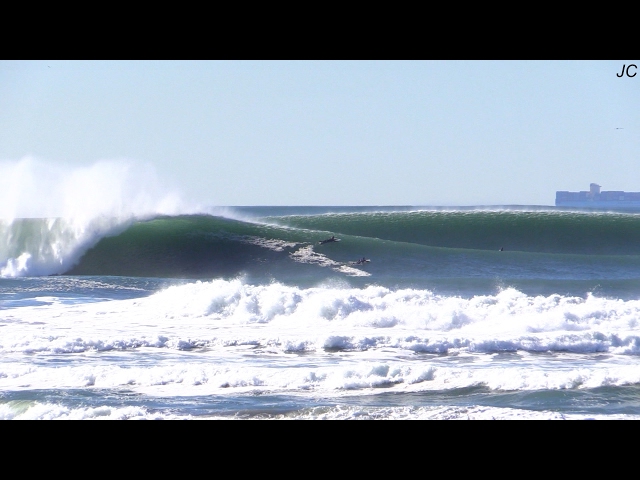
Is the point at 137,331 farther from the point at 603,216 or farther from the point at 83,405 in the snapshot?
the point at 603,216

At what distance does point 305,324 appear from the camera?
11750 mm

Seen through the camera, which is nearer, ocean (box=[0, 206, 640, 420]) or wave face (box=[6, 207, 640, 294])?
ocean (box=[0, 206, 640, 420])

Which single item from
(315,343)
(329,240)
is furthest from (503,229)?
(315,343)

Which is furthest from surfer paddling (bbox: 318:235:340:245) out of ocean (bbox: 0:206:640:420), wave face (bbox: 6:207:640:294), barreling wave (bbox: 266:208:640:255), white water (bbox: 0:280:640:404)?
white water (bbox: 0:280:640:404)

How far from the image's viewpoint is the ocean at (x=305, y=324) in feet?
23.3

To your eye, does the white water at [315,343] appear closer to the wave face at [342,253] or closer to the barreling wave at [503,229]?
the wave face at [342,253]

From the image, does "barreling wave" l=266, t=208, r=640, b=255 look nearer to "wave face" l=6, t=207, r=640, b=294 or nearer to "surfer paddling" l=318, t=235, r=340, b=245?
"wave face" l=6, t=207, r=640, b=294

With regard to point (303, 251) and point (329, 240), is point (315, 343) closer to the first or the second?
point (303, 251)

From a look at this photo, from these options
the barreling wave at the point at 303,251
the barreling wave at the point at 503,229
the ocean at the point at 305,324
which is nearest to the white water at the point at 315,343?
the ocean at the point at 305,324

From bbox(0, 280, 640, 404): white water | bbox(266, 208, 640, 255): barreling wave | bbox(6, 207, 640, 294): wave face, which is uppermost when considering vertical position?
bbox(266, 208, 640, 255): barreling wave

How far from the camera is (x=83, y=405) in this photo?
22.1 feet

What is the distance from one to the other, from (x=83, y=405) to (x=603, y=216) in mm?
23850

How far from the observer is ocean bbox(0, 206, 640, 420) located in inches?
279
